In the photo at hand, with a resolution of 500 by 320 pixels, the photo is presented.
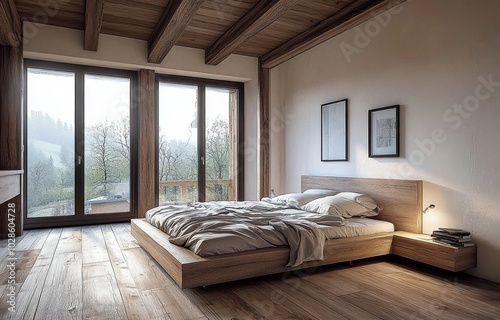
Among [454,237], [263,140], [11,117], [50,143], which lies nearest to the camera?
[454,237]

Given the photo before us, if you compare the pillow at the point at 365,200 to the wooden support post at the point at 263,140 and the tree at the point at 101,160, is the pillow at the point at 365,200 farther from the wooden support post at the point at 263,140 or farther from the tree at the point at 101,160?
the tree at the point at 101,160

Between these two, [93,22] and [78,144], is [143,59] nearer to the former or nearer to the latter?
[93,22]

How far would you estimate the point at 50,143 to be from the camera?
4.77 m

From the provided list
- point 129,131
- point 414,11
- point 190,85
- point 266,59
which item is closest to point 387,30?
point 414,11

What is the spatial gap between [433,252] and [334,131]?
6.72ft

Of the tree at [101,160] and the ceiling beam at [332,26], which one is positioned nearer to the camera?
the ceiling beam at [332,26]

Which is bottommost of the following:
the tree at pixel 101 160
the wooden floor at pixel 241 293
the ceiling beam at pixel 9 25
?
the wooden floor at pixel 241 293

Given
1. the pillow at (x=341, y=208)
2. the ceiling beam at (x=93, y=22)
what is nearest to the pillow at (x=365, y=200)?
the pillow at (x=341, y=208)

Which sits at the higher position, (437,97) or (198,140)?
(437,97)

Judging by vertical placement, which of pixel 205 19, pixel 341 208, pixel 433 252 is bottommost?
pixel 433 252

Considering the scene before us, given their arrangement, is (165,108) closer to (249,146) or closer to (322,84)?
(249,146)

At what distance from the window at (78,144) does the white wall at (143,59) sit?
1.02 ft

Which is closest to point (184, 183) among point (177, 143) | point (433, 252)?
point (177, 143)

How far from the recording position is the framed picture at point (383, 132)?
3.59 meters
